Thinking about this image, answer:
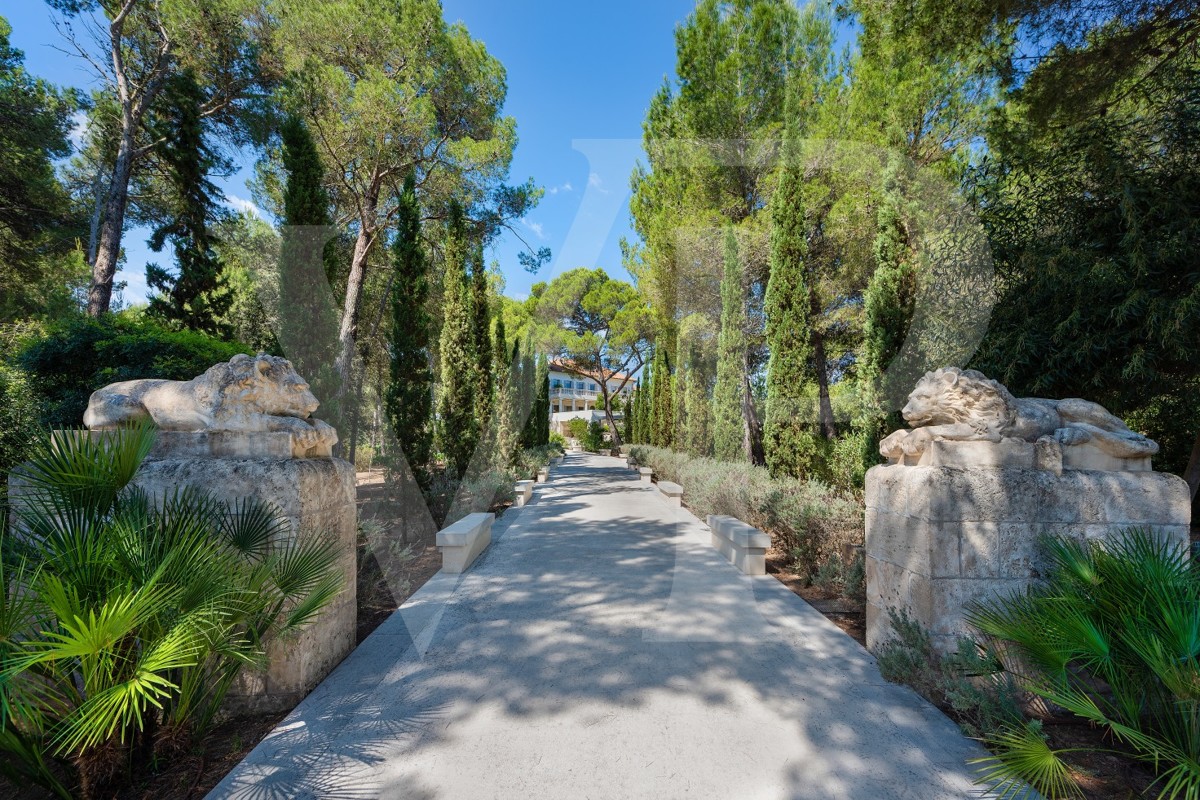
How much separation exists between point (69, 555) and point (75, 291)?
17.2m

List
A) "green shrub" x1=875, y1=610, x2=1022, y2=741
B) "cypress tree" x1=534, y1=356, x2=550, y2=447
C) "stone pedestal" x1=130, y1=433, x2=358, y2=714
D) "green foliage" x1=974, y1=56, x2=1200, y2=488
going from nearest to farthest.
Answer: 1. "green shrub" x1=875, y1=610, x2=1022, y2=741
2. "stone pedestal" x1=130, y1=433, x2=358, y2=714
3. "green foliage" x1=974, y1=56, x2=1200, y2=488
4. "cypress tree" x1=534, y1=356, x2=550, y2=447

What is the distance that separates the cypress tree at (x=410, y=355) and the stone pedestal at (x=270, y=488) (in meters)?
4.12

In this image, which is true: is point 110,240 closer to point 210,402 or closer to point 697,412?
point 210,402

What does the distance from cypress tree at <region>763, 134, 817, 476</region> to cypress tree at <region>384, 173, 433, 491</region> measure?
18.9 ft

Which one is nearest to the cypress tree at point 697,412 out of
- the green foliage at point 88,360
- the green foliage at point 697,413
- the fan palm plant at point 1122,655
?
the green foliage at point 697,413

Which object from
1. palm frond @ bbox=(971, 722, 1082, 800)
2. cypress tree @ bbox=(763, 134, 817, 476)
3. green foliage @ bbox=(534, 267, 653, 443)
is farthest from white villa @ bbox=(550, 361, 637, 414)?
palm frond @ bbox=(971, 722, 1082, 800)

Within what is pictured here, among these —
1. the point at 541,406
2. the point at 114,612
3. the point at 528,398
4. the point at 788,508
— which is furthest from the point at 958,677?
the point at 541,406

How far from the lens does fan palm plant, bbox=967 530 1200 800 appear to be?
1.52 metres

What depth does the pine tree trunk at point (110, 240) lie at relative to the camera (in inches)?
298

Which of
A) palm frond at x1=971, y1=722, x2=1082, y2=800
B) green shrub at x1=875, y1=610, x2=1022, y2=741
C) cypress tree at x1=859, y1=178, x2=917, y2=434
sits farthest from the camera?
cypress tree at x1=859, y1=178, x2=917, y2=434

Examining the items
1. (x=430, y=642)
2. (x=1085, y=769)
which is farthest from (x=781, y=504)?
(x=430, y=642)

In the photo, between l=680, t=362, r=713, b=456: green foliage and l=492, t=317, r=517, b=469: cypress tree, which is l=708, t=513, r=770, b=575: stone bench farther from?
l=492, t=317, r=517, b=469: cypress tree

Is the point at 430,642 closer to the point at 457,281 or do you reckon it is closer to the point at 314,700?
the point at 314,700

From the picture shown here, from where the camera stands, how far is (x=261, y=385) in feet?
8.50
